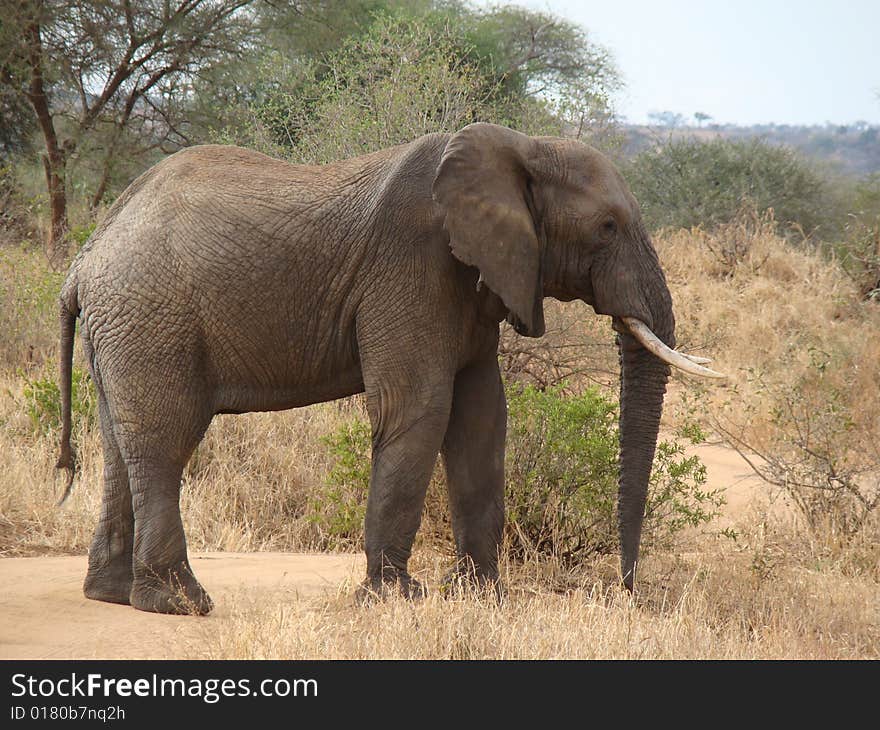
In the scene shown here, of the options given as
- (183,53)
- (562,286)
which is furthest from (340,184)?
(183,53)

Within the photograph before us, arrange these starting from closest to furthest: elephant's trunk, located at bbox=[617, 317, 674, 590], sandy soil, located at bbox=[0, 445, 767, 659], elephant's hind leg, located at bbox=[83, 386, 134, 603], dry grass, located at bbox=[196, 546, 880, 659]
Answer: dry grass, located at bbox=[196, 546, 880, 659], sandy soil, located at bbox=[0, 445, 767, 659], elephant's trunk, located at bbox=[617, 317, 674, 590], elephant's hind leg, located at bbox=[83, 386, 134, 603]

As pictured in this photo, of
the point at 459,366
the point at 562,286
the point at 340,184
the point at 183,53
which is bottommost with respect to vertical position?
the point at 459,366

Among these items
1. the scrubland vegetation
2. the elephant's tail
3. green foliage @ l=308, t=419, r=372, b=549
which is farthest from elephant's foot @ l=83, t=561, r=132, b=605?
green foliage @ l=308, t=419, r=372, b=549

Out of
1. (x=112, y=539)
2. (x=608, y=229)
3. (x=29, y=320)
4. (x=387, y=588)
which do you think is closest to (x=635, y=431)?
(x=608, y=229)

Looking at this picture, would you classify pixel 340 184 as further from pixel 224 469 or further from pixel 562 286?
pixel 224 469

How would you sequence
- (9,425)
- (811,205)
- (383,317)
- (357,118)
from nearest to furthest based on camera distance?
(383,317) → (9,425) → (357,118) → (811,205)

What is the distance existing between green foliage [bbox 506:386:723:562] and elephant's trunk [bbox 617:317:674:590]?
39.6 inches

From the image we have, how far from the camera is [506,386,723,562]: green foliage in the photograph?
22.7 ft

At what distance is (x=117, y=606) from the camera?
19.4ft

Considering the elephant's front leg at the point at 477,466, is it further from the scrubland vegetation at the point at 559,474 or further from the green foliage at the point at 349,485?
the green foliage at the point at 349,485

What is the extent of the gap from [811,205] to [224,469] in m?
16.6

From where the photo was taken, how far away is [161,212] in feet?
18.7

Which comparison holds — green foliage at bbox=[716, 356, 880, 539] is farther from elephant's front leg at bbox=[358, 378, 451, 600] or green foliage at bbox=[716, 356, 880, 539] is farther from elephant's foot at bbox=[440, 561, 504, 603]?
elephant's front leg at bbox=[358, 378, 451, 600]

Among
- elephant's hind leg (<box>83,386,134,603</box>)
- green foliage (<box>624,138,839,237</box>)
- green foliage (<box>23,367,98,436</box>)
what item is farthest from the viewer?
green foliage (<box>624,138,839,237</box>)
